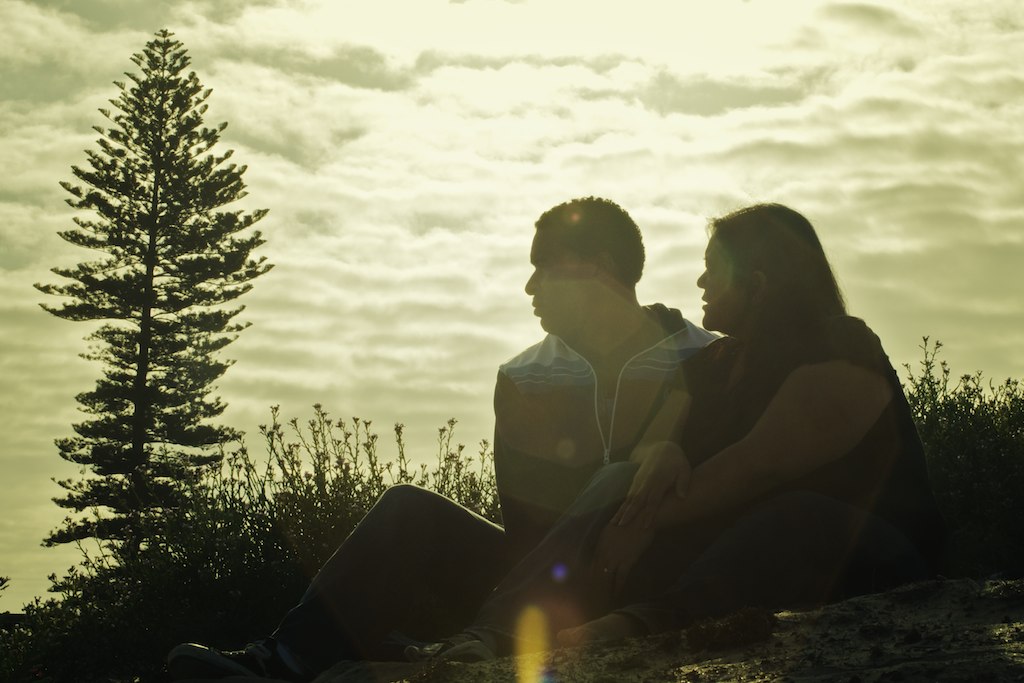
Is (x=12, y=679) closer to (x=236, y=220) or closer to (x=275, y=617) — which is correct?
(x=275, y=617)

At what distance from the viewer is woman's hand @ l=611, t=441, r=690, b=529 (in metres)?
3.23

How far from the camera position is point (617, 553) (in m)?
3.24

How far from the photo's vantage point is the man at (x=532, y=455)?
3609 mm

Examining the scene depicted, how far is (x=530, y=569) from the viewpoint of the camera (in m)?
3.27

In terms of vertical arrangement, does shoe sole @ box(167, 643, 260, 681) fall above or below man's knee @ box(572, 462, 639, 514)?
below

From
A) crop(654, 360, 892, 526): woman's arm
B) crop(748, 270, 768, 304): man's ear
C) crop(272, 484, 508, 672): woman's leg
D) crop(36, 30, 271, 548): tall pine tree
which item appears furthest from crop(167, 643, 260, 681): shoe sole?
crop(36, 30, 271, 548): tall pine tree

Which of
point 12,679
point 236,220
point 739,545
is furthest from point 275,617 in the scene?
point 236,220

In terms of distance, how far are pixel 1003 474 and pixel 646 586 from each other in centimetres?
373

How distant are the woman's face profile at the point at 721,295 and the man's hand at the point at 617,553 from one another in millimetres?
806

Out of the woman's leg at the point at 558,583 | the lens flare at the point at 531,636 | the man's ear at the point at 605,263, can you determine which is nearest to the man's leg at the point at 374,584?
the woman's leg at the point at 558,583

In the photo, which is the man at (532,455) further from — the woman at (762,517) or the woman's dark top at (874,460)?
the woman's dark top at (874,460)

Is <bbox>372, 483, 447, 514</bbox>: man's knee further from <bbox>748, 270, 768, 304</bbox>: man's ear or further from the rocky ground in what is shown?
<bbox>748, 270, 768, 304</bbox>: man's ear

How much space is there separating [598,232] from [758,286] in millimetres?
1257

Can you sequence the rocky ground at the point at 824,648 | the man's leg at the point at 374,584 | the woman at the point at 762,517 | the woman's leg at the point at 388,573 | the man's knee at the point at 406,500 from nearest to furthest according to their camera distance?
the rocky ground at the point at 824,648 → the woman at the point at 762,517 → the man's leg at the point at 374,584 → the woman's leg at the point at 388,573 → the man's knee at the point at 406,500
